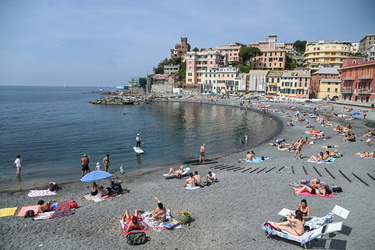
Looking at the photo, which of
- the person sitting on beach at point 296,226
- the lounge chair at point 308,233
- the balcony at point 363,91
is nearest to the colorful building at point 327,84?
the balcony at point 363,91

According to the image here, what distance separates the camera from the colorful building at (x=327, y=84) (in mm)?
70062

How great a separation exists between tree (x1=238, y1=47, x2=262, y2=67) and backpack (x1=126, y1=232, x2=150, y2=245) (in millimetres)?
Result: 104283

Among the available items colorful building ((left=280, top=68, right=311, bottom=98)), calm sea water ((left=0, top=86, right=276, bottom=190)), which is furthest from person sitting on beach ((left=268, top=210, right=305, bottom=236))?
colorful building ((left=280, top=68, right=311, bottom=98))

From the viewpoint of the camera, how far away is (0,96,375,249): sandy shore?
28.5 feet

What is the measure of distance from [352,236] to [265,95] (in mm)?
78639

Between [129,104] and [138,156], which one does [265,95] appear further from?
[138,156]

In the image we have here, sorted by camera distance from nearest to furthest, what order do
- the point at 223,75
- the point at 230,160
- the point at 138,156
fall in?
the point at 230,160 → the point at 138,156 → the point at 223,75

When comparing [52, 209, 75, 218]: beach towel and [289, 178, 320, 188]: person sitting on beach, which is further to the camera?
[289, 178, 320, 188]: person sitting on beach

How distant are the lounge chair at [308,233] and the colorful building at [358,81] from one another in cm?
5222

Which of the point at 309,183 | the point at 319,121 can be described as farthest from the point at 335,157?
the point at 319,121

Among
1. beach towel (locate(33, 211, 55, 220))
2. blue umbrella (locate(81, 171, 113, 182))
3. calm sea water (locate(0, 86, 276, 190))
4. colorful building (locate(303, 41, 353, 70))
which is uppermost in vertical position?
colorful building (locate(303, 41, 353, 70))

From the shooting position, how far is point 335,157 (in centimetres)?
1909

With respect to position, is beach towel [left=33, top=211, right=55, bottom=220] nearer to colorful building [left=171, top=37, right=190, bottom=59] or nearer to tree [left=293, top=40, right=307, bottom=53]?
colorful building [left=171, top=37, right=190, bottom=59]

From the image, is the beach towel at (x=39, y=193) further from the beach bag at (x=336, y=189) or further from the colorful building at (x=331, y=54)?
the colorful building at (x=331, y=54)
